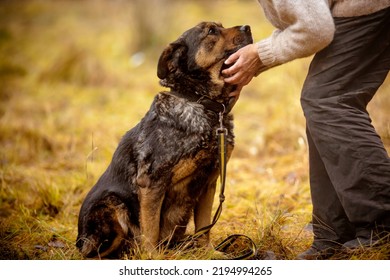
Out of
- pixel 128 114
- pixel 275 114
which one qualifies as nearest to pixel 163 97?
pixel 275 114

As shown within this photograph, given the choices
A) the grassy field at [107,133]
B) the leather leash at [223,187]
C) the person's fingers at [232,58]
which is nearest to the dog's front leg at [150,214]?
the grassy field at [107,133]

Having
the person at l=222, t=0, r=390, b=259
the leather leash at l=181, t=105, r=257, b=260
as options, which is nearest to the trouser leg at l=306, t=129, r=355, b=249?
the person at l=222, t=0, r=390, b=259

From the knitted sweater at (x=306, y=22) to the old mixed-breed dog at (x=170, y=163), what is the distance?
1.58 feet

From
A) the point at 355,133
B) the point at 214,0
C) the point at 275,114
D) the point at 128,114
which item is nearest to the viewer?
the point at 355,133

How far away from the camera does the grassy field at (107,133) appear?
3.66 meters

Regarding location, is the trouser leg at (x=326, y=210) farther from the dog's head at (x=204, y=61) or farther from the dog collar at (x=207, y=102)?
the dog's head at (x=204, y=61)

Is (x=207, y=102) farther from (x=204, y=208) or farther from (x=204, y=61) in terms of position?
(x=204, y=208)

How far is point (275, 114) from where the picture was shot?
6484mm

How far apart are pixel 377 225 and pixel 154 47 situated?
873cm

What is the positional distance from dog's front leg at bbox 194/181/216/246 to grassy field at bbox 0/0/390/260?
0.23m

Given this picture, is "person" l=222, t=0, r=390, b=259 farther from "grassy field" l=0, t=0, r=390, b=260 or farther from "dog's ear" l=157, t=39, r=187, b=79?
"dog's ear" l=157, t=39, r=187, b=79

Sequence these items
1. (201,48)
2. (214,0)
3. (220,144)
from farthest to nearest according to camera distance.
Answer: (214,0), (201,48), (220,144)

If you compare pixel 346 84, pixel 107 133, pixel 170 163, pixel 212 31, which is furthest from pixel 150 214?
pixel 107 133

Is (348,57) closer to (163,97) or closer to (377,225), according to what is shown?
Result: (377,225)
